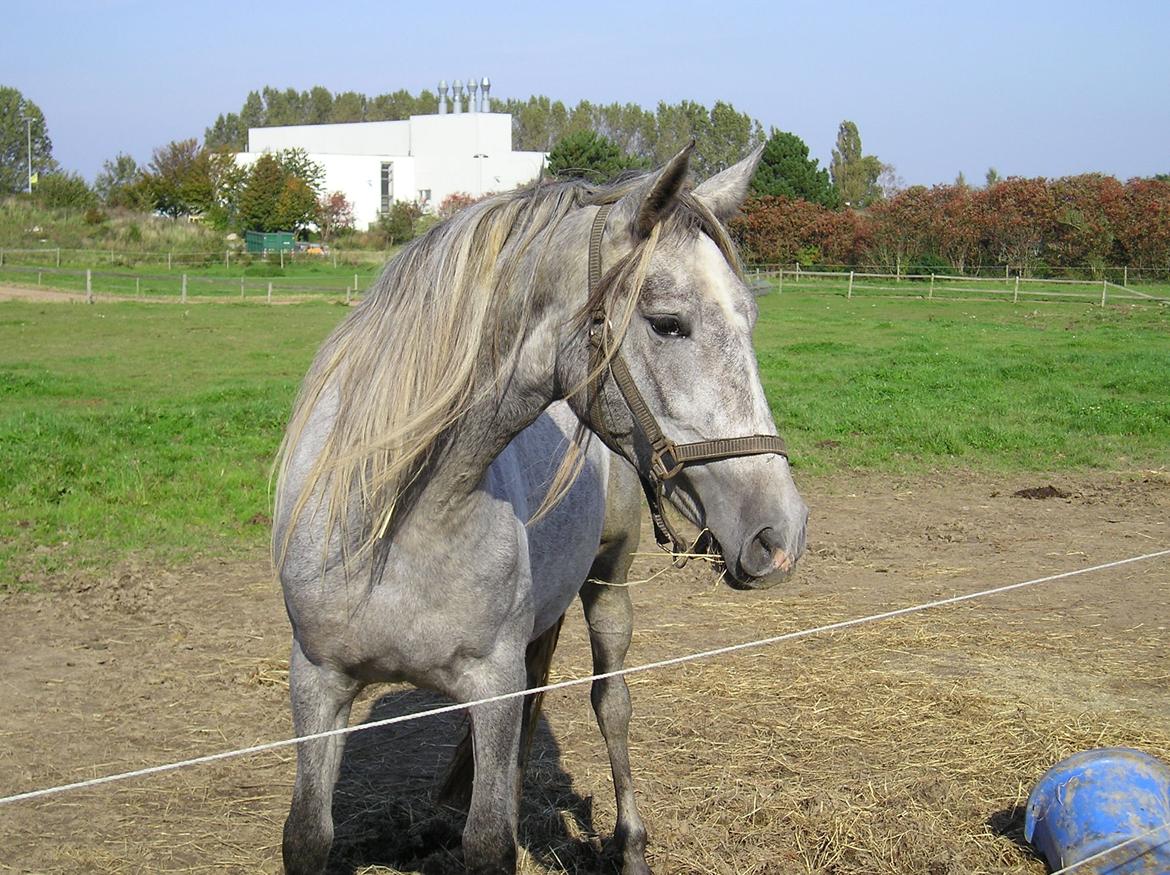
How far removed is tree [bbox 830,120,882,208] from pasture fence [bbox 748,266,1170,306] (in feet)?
120

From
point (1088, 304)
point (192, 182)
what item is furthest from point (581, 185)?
point (192, 182)

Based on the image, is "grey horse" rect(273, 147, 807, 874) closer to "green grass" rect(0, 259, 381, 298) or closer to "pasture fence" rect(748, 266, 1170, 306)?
"pasture fence" rect(748, 266, 1170, 306)

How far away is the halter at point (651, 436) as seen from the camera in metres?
2.22

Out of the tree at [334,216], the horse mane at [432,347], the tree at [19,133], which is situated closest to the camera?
the horse mane at [432,347]

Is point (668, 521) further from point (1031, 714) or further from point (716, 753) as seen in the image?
point (1031, 714)

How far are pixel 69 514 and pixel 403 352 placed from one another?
6321 millimetres

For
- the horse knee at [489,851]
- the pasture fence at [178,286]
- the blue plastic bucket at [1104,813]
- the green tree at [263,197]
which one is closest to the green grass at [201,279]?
the pasture fence at [178,286]

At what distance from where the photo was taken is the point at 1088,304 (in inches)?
1206

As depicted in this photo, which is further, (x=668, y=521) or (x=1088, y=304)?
(x=1088, y=304)

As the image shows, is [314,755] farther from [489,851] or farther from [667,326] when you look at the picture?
[667,326]

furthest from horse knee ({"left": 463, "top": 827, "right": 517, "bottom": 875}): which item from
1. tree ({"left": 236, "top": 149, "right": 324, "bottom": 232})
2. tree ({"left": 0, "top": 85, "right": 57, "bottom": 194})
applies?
tree ({"left": 0, "top": 85, "right": 57, "bottom": 194})

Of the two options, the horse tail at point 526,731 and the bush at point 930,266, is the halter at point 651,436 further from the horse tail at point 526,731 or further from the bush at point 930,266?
the bush at point 930,266

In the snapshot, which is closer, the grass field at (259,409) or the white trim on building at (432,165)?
the grass field at (259,409)

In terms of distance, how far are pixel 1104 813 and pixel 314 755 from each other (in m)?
2.38
